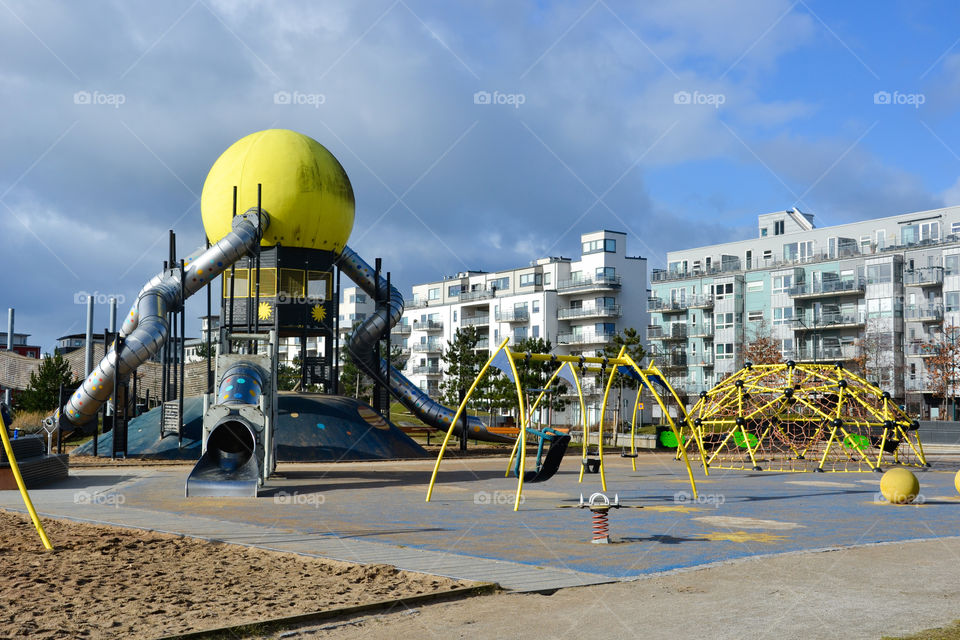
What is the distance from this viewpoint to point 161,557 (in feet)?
42.8

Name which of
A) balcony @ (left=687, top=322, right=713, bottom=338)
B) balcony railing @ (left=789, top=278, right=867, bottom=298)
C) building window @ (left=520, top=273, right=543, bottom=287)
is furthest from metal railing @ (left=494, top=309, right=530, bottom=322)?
balcony railing @ (left=789, top=278, right=867, bottom=298)

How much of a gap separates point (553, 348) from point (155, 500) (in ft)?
243

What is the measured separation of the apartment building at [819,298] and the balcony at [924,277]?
0.26 ft

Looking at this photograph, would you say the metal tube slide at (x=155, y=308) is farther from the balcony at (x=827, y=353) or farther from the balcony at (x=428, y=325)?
the balcony at (x=428, y=325)

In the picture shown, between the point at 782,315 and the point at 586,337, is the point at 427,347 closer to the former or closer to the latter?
the point at 586,337

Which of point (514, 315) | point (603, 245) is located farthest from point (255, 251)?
point (514, 315)

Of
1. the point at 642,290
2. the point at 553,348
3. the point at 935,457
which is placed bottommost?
the point at 935,457

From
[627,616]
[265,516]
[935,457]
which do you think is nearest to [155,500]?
[265,516]

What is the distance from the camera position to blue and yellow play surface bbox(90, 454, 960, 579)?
47.1 feet

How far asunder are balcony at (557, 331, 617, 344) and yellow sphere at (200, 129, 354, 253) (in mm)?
53591

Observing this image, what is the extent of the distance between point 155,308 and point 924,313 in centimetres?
5947

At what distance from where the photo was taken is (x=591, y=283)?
92.1 meters

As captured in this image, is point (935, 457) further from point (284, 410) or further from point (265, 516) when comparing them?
point (265, 516)

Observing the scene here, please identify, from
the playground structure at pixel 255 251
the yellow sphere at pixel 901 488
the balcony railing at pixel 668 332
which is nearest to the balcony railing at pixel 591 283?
the balcony railing at pixel 668 332
